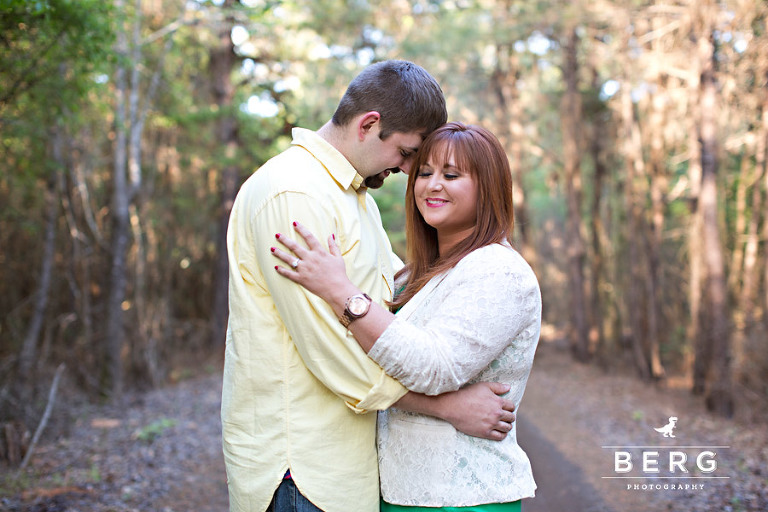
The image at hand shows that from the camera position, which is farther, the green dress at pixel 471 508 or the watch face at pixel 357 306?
the green dress at pixel 471 508

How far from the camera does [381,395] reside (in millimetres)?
1907

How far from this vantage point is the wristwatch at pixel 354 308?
1851 mm

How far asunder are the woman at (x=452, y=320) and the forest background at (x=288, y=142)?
135 inches

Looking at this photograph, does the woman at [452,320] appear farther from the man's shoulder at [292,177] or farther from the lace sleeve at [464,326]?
the man's shoulder at [292,177]

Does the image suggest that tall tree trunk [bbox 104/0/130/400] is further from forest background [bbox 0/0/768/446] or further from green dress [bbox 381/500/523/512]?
green dress [bbox 381/500/523/512]

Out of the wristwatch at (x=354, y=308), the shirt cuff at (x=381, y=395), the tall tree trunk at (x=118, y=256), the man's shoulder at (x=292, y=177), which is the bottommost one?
the tall tree trunk at (x=118, y=256)

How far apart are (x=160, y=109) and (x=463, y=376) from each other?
11.4 m

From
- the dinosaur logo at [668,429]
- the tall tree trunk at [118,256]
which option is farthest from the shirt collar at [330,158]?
the tall tree trunk at [118,256]

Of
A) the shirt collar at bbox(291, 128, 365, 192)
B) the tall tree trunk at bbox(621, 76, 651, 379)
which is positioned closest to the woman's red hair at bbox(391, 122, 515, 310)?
the shirt collar at bbox(291, 128, 365, 192)

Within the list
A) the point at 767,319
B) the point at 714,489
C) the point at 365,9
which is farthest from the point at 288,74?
the point at 714,489

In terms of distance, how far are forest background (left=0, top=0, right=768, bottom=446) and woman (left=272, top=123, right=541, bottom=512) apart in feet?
11.2

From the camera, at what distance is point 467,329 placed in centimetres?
193

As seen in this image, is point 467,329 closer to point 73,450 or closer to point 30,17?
point 30,17

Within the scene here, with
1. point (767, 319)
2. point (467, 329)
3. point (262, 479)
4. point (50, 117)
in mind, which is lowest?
point (767, 319)
